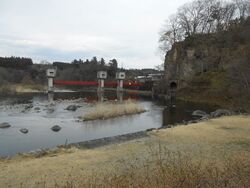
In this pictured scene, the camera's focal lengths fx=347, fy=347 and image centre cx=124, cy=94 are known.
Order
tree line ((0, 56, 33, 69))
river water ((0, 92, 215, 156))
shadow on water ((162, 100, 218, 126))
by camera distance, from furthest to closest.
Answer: tree line ((0, 56, 33, 69))
shadow on water ((162, 100, 218, 126))
river water ((0, 92, 215, 156))

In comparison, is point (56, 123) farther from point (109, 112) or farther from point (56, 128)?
point (109, 112)

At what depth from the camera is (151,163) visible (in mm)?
10977

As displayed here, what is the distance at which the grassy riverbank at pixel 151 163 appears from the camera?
20.4ft

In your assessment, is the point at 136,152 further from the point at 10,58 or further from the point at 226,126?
the point at 10,58

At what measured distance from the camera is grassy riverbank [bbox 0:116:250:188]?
6203mm

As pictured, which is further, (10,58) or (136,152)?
(10,58)

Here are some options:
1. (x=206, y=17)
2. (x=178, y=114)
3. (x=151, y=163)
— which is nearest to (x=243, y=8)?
(x=206, y=17)

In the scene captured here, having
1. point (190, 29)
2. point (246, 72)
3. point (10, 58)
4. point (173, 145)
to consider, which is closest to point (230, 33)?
point (190, 29)

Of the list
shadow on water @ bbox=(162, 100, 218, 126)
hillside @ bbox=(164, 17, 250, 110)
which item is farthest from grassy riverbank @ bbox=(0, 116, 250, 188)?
hillside @ bbox=(164, 17, 250, 110)

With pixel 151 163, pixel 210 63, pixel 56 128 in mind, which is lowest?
pixel 56 128

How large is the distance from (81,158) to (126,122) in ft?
47.0

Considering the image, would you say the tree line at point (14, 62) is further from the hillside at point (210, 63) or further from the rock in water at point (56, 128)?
the rock in water at point (56, 128)

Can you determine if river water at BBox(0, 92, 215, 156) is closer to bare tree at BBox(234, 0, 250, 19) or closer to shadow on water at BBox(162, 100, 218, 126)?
shadow on water at BBox(162, 100, 218, 126)

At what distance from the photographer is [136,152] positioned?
45.3 ft
